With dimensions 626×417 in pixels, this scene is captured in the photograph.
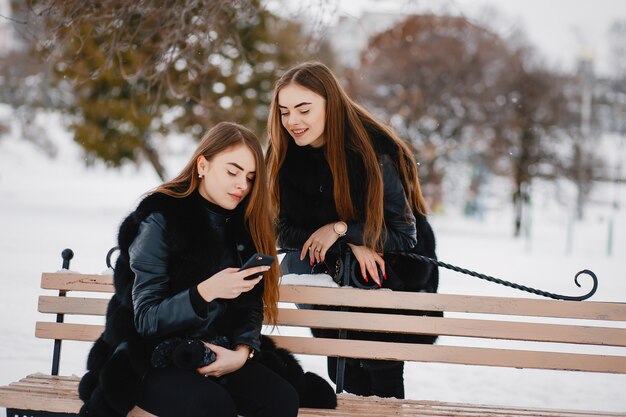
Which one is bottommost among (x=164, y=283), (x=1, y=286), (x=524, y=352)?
(x=1, y=286)

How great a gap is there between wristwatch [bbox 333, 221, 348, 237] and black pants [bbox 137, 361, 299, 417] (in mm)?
773

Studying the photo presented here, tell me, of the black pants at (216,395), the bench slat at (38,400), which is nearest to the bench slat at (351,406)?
the bench slat at (38,400)

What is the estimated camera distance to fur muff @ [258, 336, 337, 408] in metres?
3.31

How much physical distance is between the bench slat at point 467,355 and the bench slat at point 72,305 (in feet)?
3.18

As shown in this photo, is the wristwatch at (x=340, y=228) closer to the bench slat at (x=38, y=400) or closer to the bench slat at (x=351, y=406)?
the bench slat at (x=351, y=406)

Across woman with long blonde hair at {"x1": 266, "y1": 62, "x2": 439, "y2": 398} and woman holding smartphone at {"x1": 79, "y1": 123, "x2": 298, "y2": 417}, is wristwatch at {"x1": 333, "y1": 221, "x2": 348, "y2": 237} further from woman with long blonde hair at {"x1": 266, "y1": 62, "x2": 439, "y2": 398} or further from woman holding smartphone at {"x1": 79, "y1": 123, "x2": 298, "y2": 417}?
woman holding smartphone at {"x1": 79, "y1": 123, "x2": 298, "y2": 417}

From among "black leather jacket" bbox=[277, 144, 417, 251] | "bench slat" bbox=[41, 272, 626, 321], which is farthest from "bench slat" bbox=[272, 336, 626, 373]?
"black leather jacket" bbox=[277, 144, 417, 251]

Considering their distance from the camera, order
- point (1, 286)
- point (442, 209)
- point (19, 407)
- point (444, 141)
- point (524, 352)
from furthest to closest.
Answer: point (442, 209) → point (444, 141) → point (1, 286) → point (524, 352) → point (19, 407)

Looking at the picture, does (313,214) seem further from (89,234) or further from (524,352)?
(89,234)

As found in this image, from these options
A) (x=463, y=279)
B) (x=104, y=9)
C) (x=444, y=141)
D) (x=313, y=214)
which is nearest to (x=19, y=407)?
(x=313, y=214)

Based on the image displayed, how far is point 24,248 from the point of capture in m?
14.1

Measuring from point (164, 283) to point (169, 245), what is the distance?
0.15 meters

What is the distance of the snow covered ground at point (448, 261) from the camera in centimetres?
586

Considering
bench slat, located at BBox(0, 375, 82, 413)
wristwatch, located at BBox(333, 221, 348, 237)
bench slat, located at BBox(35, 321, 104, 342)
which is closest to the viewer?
bench slat, located at BBox(0, 375, 82, 413)
